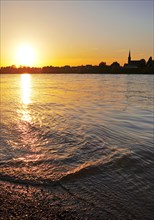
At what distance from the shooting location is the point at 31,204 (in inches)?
201

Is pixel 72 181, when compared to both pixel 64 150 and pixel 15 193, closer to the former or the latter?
pixel 15 193

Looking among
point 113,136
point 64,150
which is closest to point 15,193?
point 64,150

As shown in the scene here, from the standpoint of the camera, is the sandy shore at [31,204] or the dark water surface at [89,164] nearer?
the sandy shore at [31,204]

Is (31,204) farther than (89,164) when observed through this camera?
No

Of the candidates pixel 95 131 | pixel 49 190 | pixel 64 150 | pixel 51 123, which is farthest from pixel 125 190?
pixel 51 123

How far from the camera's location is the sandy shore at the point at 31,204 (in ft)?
15.4

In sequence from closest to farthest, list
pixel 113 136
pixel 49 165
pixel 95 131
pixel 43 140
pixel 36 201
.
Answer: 1. pixel 36 201
2. pixel 49 165
3. pixel 43 140
4. pixel 113 136
5. pixel 95 131

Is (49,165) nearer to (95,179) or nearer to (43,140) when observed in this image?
(95,179)

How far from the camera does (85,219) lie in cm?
470

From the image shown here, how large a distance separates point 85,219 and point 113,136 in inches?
279

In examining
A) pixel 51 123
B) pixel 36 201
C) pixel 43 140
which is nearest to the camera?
pixel 36 201

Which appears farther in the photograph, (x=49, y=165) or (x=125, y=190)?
(x=49, y=165)

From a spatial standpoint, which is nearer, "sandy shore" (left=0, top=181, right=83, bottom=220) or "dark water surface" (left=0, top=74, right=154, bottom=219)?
"sandy shore" (left=0, top=181, right=83, bottom=220)

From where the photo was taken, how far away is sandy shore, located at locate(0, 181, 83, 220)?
4.70 m
